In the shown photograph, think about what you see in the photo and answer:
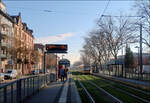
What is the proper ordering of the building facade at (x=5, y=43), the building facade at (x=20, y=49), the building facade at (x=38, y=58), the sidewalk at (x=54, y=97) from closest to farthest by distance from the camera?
the sidewalk at (x=54, y=97), the building facade at (x=5, y=43), the building facade at (x=20, y=49), the building facade at (x=38, y=58)

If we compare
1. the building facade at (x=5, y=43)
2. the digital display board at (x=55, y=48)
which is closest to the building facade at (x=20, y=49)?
the building facade at (x=5, y=43)

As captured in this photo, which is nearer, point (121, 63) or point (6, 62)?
point (121, 63)

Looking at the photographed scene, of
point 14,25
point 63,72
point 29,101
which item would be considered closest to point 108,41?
point 63,72

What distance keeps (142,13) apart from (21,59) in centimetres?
3664

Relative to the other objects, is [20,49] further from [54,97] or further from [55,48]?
[54,97]

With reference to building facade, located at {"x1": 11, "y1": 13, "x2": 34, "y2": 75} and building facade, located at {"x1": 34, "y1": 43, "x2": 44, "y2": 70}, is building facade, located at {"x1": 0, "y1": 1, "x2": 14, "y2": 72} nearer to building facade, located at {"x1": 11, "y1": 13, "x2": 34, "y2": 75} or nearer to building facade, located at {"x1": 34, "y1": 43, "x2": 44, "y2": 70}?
building facade, located at {"x1": 11, "y1": 13, "x2": 34, "y2": 75}

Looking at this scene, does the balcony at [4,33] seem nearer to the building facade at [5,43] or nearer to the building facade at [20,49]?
the building facade at [5,43]

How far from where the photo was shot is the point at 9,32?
64.2 metres

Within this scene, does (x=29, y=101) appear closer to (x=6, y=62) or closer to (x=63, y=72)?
(x=63, y=72)

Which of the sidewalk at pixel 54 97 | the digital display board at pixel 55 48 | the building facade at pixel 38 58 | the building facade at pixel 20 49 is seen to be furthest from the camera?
the building facade at pixel 38 58

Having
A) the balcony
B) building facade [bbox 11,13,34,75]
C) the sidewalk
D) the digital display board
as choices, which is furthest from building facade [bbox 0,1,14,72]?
the sidewalk

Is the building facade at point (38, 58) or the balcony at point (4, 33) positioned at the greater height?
the balcony at point (4, 33)

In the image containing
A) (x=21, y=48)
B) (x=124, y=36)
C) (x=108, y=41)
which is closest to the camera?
(x=124, y=36)

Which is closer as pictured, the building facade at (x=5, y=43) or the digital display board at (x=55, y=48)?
the digital display board at (x=55, y=48)
